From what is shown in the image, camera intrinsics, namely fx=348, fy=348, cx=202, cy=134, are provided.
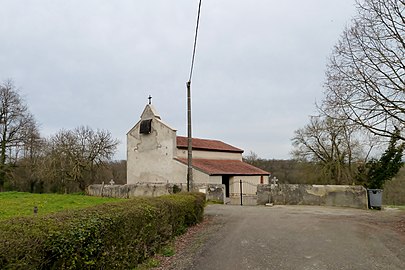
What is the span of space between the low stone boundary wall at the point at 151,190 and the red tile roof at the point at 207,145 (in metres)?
7.40

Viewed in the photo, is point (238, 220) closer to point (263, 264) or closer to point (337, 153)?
point (263, 264)

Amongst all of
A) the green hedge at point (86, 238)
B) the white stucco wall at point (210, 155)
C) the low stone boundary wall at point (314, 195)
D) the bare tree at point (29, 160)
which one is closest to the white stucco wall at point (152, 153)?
the white stucco wall at point (210, 155)

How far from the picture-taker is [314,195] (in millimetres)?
22281

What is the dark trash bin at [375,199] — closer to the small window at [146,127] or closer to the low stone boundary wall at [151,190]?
the low stone boundary wall at [151,190]

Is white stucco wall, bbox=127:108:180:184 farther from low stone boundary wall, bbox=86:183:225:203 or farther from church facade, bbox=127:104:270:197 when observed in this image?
low stone boundary wall, bbox=86:183:225:203

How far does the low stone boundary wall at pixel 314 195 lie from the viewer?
21.2 metres

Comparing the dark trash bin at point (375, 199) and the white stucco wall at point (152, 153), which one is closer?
the dark trash bin at point (375, 199)

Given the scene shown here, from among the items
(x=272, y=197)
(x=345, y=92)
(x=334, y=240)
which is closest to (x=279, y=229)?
(x=334, y=240)

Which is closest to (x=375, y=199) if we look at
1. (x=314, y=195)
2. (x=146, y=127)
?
(x=314, y=195)

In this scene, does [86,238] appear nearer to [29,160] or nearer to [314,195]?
[314,195]

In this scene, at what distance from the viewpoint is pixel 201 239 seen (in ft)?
34.0

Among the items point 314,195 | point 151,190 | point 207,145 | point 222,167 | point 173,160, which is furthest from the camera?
point 207,145

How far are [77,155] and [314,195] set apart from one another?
96.4ft

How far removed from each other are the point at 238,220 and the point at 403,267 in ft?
26.1
